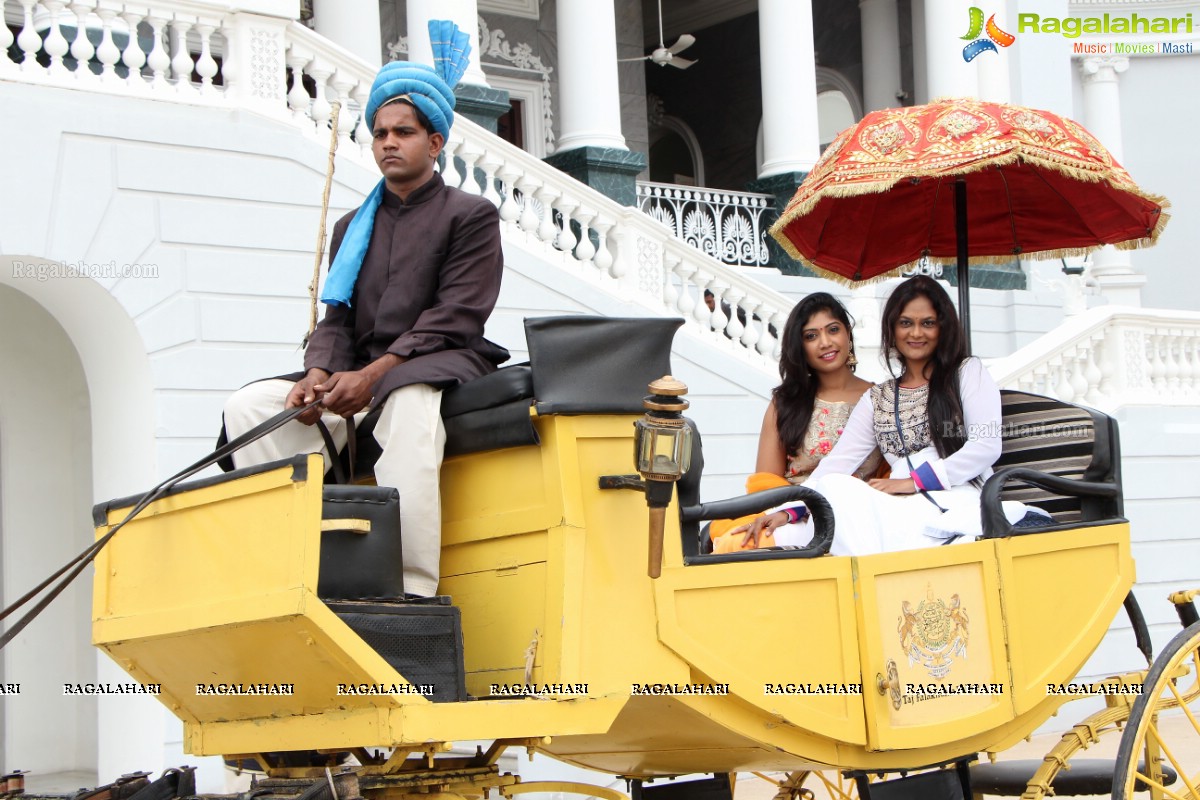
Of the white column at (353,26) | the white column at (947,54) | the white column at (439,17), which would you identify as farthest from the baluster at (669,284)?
the white column at (947,54)

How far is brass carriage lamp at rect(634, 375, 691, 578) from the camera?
347 cm

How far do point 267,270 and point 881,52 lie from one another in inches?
441

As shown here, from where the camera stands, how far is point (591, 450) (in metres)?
3.75

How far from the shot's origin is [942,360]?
5430 millimetres

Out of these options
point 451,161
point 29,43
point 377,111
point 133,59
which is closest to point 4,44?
point 29,43

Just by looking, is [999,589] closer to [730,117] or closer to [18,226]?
[18,226]

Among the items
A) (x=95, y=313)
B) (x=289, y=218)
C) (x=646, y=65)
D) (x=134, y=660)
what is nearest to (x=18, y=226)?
(x=95, y=313)

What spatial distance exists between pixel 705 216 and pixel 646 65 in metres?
5.90

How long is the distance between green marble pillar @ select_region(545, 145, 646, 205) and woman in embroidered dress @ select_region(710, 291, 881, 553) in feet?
22.8

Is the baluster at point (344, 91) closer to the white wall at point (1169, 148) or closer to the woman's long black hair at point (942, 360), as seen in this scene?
the woman's long black hair at point (942, 360)

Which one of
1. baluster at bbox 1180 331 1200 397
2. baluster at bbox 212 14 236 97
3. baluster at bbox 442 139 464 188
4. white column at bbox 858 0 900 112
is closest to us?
baluster at bbox 212 14 236 97

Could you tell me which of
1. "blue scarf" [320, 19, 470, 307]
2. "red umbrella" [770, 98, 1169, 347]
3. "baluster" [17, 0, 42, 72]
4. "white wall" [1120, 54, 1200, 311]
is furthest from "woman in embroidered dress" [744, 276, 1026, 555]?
"white wall" [1120, 54, 1200, 311]

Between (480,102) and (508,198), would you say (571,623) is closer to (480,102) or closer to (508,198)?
(508,198)

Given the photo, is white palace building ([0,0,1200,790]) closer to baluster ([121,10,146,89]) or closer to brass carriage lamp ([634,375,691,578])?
baluster ([121,10,146,89])
